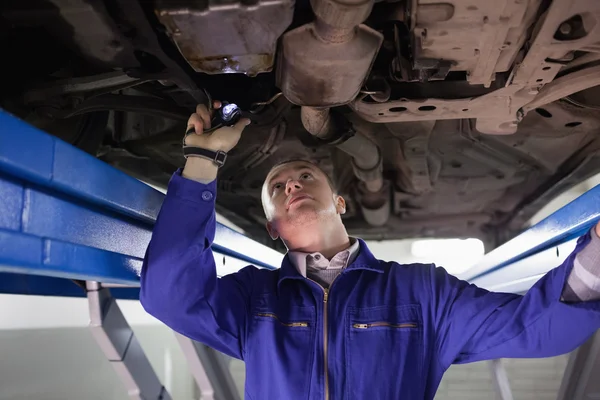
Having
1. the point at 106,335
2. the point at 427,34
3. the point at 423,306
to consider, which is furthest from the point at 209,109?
the point at 106,335

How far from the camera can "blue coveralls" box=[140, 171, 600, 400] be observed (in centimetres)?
100

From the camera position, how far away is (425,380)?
43.5 inches

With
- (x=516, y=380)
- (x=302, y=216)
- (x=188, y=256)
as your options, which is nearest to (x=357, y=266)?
(x=302, y=216)

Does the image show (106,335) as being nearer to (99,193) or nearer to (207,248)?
(207,248)

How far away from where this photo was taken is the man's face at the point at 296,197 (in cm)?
130

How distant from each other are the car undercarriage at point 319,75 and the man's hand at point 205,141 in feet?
0.30

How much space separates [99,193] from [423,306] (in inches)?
27.3

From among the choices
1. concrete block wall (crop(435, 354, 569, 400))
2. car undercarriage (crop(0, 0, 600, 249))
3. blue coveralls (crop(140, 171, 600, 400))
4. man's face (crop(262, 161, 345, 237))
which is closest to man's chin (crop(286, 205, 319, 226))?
man's face (crop(262, 161, 345, 237))

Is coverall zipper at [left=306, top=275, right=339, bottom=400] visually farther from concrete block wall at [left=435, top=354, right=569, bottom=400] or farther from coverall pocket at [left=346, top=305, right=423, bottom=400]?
concrete block wall at [left=435, top=354, right=569, bottom=400]

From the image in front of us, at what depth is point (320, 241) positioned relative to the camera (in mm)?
1311

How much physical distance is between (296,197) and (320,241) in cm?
13

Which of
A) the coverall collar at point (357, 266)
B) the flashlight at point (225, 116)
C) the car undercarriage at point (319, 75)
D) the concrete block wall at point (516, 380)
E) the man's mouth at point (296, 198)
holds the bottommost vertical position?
the concrete block wall at point (516, 380)

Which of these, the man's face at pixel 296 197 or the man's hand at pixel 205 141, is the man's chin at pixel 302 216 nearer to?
the man's face at pixel 296 197

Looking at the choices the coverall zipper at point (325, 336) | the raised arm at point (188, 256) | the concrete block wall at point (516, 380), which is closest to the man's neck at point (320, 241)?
the coverall zipper at point (325, 336)
